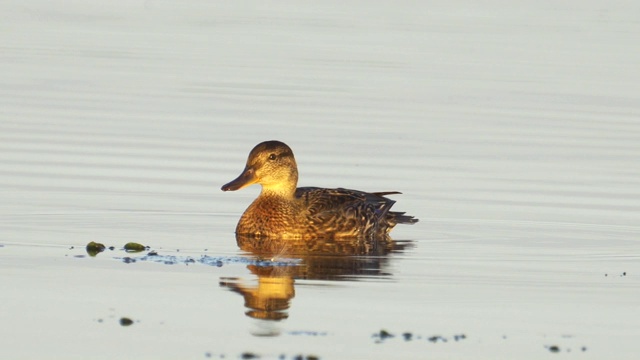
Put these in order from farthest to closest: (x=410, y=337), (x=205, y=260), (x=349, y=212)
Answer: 1. (x=349, y=212)
2. (x=205, y=260)
3. (x=410, y=337)


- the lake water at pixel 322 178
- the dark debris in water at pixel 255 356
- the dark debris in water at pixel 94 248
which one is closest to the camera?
the dark debris in water at pixel 255 356

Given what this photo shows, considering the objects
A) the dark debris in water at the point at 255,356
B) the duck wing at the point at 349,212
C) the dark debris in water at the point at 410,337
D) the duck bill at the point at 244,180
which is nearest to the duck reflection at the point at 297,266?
the duck wing at the point at 349,212

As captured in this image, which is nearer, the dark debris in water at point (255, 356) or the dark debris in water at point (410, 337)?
the dark debris in water at point (255, 356)

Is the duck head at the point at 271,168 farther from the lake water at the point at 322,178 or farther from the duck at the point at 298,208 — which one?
the lake water at the point at 322,178

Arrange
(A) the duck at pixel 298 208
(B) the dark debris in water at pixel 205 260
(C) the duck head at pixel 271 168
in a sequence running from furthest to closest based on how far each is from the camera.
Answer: (C) the duck head at pixel 271 168 → (A) the duck at pixel 298 208 → (B) the dark debris in water at pixel 205 260

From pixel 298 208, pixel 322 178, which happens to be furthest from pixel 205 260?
pixel 322 178

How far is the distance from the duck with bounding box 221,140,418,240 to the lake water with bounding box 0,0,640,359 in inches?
10.8

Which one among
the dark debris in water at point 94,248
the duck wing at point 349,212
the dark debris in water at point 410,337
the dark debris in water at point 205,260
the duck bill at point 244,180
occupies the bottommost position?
the dark debris in water at point 410,337

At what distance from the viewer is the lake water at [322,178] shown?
10680mm

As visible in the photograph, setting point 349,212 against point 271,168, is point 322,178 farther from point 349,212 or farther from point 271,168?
point 349,212

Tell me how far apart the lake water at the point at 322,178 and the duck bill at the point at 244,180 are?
1.11 feet

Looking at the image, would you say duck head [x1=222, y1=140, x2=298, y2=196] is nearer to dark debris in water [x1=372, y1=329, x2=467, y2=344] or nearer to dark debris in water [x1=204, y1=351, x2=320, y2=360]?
dark debris in water [x1=372, y1=329, x2=467, y2=344]

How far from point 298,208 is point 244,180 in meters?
0.57

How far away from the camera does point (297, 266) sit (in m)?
13.3
